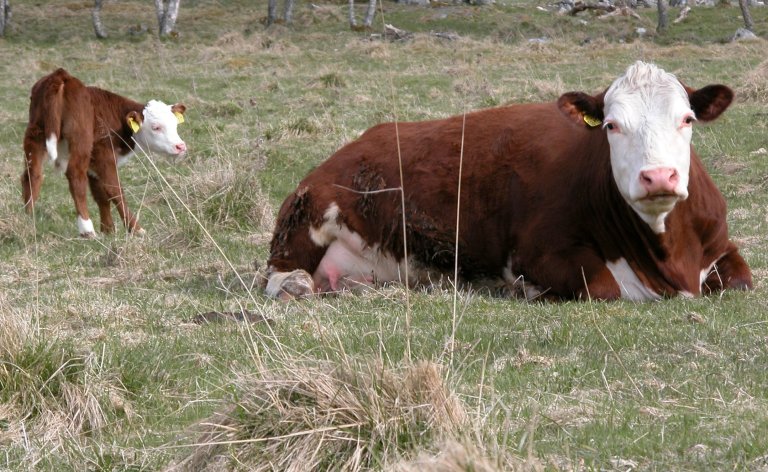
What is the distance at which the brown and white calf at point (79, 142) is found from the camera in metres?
12.8

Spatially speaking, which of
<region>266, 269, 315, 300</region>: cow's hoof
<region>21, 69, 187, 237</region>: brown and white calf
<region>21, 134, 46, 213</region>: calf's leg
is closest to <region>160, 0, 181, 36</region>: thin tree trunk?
<region>21, 69, 187, 237</region>: brown and white calf

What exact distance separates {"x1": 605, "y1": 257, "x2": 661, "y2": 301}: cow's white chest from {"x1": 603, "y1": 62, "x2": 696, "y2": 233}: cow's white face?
39 centimetres

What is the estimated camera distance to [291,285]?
850 cm

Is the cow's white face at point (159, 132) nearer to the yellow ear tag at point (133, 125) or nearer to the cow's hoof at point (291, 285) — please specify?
the yellow ear tag at point (133, 125)

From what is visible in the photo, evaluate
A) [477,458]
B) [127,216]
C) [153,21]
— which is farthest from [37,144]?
[153,21]

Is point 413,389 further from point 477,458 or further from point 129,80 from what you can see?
point 129,80

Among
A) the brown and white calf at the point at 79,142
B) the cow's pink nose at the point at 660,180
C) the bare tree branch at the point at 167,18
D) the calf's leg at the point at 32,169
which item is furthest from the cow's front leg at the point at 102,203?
the bare tree branch at the point at 167,18

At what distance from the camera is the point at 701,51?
95.2ft

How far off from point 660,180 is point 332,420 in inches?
141

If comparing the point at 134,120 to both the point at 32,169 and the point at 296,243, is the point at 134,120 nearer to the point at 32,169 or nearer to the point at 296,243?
the point at 32,169

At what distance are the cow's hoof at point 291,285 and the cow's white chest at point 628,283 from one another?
2.20m

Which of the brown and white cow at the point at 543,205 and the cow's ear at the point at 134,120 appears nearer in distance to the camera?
the brown and white cow at the point at 543,205

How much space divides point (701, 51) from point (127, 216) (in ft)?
65.8

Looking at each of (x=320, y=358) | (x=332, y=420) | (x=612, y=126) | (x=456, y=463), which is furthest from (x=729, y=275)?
(x=456, y=463)
